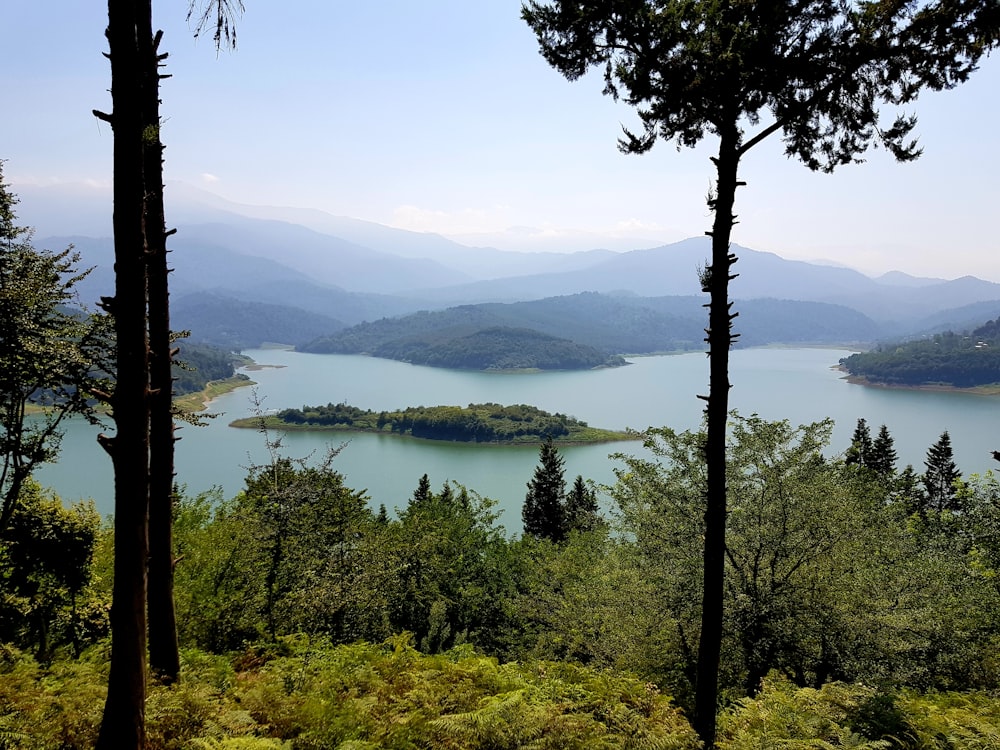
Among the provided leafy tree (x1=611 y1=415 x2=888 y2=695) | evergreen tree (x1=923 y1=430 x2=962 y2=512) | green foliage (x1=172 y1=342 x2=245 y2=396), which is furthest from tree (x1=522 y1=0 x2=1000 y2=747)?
green foliage (x1=172 y1=342 x2=245 y2=396)

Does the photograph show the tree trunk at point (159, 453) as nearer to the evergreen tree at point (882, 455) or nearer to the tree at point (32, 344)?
the tree at point (32, 344)

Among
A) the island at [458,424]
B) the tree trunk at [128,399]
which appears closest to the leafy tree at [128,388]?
the tree trunk at [128,399]

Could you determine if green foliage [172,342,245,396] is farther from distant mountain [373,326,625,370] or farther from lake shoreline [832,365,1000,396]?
lake shoreline [832,365,1000,396]

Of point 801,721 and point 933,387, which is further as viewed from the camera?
point 933,387

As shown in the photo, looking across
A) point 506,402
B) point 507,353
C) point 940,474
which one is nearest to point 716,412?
point 940,474

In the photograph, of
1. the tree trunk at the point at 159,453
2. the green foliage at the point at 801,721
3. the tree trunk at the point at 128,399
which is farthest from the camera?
the tree trunk at the point at 159,453

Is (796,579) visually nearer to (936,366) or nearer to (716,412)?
(716,412)

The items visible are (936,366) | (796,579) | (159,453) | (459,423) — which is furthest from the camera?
(936,366)
